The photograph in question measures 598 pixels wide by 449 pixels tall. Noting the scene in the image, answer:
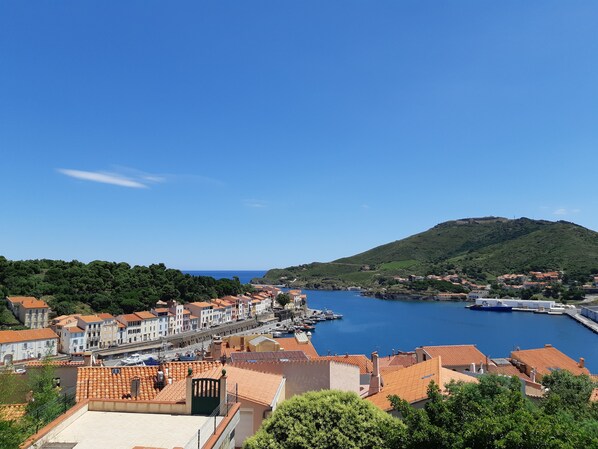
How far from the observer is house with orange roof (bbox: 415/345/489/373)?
28969mm

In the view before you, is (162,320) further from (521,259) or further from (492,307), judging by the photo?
(521,259)

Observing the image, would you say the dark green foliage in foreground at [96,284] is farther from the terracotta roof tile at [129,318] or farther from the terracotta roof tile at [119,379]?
the terracotta roof tile at [119,379]

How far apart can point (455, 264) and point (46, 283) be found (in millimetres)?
153786

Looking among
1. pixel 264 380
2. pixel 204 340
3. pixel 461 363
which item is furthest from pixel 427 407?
pixel 204 340

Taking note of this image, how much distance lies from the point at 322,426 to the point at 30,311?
5878 cm

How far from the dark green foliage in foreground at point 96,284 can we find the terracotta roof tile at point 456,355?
172 ft

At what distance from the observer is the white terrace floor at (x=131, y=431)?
6.50 metres

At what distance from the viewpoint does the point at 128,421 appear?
756 cm

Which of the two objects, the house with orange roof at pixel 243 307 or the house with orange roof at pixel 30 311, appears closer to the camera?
the house with orange roof at pixel 30 311

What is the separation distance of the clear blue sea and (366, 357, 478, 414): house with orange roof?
4432cm

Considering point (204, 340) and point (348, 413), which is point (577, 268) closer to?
point (204, 340)

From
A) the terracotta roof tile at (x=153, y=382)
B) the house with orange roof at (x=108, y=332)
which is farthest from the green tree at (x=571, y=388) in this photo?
the house with orange roof at (x=108, y=332)

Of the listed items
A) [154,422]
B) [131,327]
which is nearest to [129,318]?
[131,327]

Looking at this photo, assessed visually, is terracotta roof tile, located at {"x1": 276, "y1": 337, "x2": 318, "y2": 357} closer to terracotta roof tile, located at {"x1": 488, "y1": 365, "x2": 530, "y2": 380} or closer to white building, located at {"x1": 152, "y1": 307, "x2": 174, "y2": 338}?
terracotta roof tile, located at {"x1": 488, "y1": 365, "x2": 530, "y2": 380}
